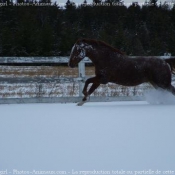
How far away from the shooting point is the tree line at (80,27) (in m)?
34.2

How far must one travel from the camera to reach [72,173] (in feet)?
5.60

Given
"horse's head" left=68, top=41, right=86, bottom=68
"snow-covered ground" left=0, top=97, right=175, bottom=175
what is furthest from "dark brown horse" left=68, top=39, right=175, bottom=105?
"snow-covered ground" left=0, top=97, right=175, bottom=175

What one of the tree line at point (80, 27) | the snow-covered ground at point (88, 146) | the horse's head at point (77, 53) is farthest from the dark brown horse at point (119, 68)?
the tree line at point (80, 27)

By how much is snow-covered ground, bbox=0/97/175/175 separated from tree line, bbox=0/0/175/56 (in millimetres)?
29734

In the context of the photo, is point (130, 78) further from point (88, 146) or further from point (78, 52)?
point (88, 146)

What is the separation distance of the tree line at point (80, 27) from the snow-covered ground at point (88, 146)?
97.6 feet

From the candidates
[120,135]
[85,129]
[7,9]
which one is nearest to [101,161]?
[120,135]

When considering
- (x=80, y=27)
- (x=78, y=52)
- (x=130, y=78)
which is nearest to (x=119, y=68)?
(x=130, y=78)

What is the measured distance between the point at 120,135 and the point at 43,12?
49467mm

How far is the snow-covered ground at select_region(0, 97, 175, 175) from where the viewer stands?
1787 millimetres

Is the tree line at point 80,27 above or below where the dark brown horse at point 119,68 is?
above

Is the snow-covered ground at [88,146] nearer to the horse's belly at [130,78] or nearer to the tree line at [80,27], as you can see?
the horse's belly at [130,78]

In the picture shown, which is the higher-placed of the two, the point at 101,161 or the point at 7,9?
the point at 7,9

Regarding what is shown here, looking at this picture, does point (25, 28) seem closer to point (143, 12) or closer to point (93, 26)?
point (93, 26)
